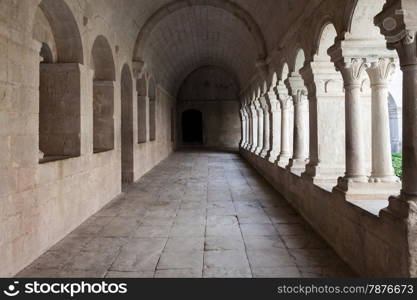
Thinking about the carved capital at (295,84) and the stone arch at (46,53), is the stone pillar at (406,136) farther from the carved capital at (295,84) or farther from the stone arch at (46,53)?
the stone arch at (46,53)

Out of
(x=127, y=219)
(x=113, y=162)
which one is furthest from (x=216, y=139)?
(x=127, y=219)

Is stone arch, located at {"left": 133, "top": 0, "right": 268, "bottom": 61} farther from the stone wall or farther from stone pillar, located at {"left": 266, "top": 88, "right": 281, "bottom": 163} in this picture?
the stone wall

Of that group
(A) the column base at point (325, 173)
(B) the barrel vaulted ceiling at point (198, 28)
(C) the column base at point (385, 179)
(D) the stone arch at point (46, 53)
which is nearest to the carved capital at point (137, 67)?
(B) the barrel vaulted ceiling at point (198, 28)

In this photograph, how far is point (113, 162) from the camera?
720cm

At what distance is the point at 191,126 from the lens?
25.4 meters

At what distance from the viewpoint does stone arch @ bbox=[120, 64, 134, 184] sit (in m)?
8.98

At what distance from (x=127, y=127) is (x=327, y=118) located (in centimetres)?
565

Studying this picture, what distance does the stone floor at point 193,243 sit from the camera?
333 centimetres

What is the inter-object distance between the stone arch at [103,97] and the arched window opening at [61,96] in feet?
5.41

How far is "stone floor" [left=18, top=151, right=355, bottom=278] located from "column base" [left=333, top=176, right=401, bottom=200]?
68 centimetres

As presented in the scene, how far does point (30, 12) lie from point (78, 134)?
201cm

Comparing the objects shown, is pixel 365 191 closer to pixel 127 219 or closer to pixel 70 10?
pixel 127 219

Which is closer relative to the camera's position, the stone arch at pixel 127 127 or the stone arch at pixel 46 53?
the stone arch at pixel 46 53

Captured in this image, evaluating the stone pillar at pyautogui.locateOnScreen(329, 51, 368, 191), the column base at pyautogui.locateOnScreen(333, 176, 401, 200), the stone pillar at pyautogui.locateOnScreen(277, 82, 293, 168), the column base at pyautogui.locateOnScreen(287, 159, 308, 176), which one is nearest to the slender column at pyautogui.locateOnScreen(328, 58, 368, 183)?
the stone pillar at pyautogui.locateOnScreen(329, 51, 368, 191)
